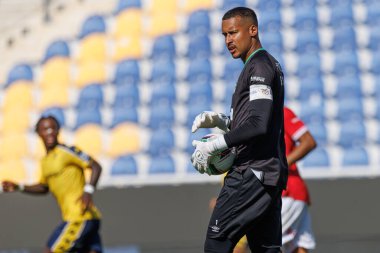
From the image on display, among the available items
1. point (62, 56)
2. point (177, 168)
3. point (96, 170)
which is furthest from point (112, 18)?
point (96, 170)

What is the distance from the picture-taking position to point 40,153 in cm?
1442

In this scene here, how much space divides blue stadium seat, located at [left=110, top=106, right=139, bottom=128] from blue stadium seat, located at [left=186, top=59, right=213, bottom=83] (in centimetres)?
117

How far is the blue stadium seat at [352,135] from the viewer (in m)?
13.7

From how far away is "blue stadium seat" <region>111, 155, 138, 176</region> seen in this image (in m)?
13.2

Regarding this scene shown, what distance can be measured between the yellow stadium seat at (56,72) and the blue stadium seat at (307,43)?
4122 millimetres

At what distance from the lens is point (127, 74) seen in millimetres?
15234

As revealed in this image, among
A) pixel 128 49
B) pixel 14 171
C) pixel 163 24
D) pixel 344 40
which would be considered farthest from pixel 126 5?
pixel 14 171

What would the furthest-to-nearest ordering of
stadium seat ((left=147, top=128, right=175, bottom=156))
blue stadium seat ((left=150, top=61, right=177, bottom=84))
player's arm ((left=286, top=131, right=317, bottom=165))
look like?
blue stadium seat ((left=150, top=61, right=177, bottom=84)) < stadium seat ((left=147, top=128, right=175, bottom=156)) < player's arm ((left=286, top=131, right=317, bottom=165))

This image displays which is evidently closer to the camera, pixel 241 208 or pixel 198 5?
pixel 241 208

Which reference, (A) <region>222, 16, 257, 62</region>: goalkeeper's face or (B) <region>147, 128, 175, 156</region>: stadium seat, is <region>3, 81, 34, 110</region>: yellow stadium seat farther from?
(A) <region>222, 16, 257, 62</region>: goalkeeper's face

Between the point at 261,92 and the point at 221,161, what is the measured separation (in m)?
0.46

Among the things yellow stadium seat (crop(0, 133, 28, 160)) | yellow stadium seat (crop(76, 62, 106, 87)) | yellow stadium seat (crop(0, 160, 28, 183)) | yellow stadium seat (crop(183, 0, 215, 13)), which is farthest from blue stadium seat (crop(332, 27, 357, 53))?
yellow stadium seat (crop(0, 160, 28, 183))

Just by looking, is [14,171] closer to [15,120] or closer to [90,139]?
[90,139]

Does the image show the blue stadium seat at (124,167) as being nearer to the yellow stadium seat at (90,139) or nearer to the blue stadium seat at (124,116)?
the yellow stadium seat at (90,139)
